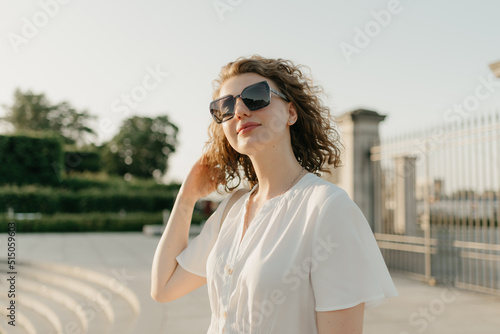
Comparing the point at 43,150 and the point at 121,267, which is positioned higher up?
the point at 43,150

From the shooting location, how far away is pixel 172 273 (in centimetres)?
160

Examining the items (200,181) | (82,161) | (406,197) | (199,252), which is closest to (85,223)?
(406,197)

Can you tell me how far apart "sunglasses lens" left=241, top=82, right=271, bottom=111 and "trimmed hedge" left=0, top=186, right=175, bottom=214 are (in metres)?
19.1

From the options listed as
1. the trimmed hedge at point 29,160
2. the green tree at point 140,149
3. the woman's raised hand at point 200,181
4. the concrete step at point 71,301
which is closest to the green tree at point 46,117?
the green tree at point 140,149

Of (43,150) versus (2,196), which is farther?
(43,150)

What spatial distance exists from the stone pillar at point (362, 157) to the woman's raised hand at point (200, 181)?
607 centimetres

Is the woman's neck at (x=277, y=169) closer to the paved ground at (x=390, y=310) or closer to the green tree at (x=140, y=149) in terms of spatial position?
the paved ground at (x=390, y=310)

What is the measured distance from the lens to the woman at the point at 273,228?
1119 mm

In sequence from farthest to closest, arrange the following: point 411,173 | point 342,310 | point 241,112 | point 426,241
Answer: point 411,173
point 426,241
point 241,112
point 342,310

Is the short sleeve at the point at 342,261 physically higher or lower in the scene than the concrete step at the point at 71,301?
higher

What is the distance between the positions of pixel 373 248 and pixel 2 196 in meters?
19.5

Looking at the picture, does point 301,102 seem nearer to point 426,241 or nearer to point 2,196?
point 426,241

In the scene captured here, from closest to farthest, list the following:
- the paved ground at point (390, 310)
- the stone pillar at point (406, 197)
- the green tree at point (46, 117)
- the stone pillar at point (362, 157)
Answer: the paved ground at point (390, 310) < the stone pillar at point (406, 197) < the stone pillar at point (362, 157) < the green tree at point (46, 117)

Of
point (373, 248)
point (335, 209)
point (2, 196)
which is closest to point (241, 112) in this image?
point (335, 209)
